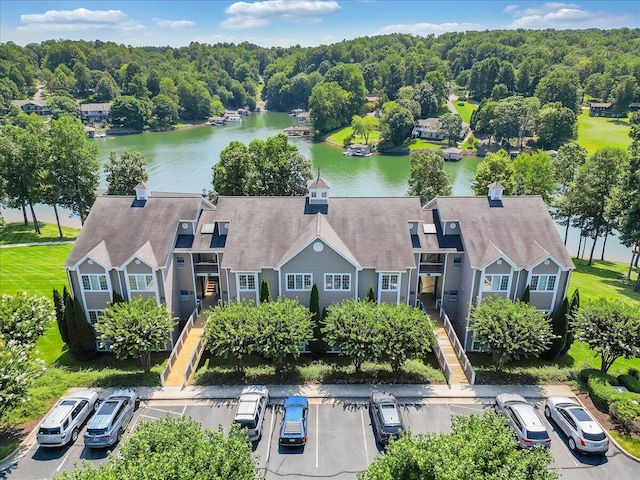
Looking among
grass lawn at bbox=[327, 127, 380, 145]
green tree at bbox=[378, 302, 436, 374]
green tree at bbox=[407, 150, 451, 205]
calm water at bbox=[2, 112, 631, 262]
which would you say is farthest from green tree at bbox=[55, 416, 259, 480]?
grass lawn at bbox=[327, 127, 380, 145]

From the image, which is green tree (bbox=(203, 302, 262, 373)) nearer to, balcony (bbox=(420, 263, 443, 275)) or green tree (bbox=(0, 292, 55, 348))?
green tree (bbox=(0, 292, 55, 348))

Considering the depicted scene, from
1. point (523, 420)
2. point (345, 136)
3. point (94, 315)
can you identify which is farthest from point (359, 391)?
point (345, 136)

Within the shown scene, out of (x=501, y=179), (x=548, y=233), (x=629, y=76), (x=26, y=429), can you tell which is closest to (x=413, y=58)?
(x=629, y=76)

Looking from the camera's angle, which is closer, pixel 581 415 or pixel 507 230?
pixel 581 415

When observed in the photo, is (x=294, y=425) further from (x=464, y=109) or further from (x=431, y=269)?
(x=464, y=109)

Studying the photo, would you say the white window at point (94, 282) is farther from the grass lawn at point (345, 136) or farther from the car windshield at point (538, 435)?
the grass lawn at point (345, 136)

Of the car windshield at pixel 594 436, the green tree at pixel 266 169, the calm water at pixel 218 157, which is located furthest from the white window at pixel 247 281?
the calm water at pixel 218 157
